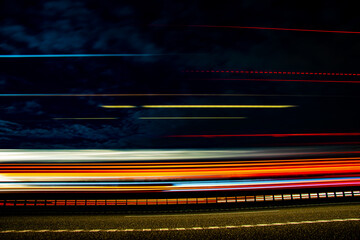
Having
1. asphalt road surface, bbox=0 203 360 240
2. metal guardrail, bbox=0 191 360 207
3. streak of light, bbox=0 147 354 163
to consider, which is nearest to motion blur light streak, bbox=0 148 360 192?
streak of light, bbox=0 147 354 163

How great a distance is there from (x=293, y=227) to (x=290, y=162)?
9.17ft

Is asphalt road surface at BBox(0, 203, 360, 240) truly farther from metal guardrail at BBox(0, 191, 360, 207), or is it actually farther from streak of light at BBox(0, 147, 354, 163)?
streak of light at BBox(0, 147, 354, 163)

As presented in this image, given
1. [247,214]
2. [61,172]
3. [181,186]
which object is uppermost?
[61,172]

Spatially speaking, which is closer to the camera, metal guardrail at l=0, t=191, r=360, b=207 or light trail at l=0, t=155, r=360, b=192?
metal guardrail at l=0, t=191, r=360, b=207

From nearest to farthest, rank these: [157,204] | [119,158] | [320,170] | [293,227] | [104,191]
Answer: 1. [293,227]
2. [157,204]
3. [104,191]
4. [320,170]
5. [119,158]

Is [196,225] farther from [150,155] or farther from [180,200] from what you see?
[150,155]

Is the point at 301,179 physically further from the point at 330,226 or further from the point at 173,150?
the point at 173,150

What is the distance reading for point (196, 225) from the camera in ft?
11.6

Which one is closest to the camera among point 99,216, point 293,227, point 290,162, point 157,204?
point 293,227

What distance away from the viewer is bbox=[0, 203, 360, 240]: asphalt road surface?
322cm

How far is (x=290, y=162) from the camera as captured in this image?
19.1 ft

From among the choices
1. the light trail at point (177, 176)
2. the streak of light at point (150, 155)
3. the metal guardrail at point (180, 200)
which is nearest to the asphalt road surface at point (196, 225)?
the metal guardrail at point (180, 200)

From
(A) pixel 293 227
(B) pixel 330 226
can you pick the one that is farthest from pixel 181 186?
(B) pixel 330 226

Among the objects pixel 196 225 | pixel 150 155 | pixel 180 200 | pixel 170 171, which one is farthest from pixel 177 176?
pixel 196 225
